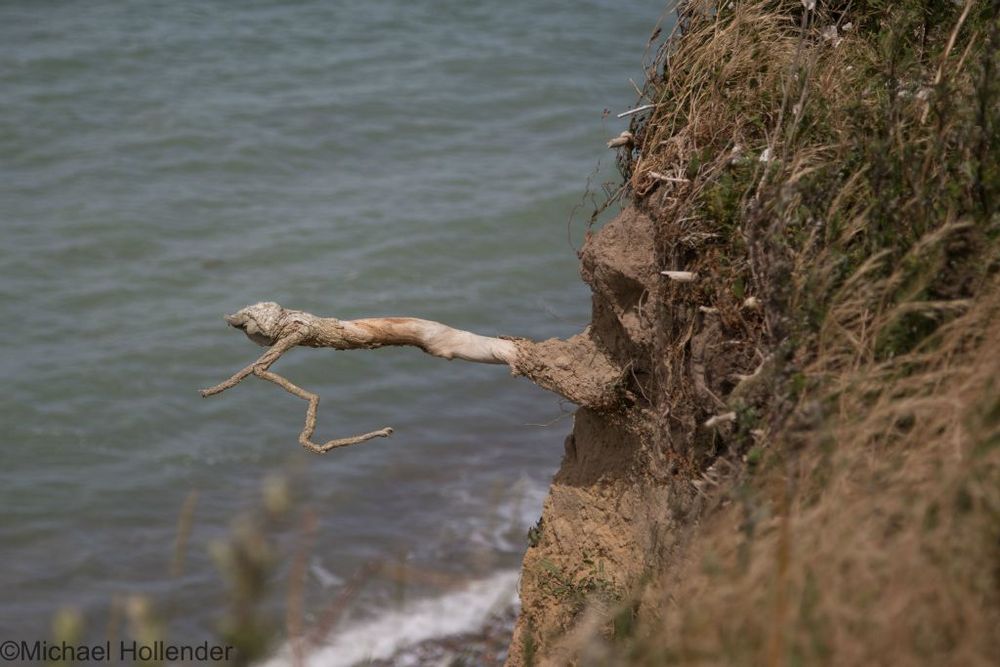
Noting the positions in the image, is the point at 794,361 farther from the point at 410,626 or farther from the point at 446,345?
the point at 410,626

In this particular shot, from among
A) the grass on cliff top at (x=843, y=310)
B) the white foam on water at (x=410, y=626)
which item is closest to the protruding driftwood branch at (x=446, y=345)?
the grass on cliff top at (x=843, y=310)

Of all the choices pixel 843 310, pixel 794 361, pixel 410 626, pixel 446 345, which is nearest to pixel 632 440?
pixel 446 345

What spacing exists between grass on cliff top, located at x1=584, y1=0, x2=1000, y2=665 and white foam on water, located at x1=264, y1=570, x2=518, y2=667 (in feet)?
12.4

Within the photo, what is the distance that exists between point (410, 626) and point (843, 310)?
497 cm

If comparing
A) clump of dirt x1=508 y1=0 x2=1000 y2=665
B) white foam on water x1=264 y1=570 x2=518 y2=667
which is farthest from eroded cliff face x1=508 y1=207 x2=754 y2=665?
white foam on water x1=264 y1=570 x2=518 y2=667

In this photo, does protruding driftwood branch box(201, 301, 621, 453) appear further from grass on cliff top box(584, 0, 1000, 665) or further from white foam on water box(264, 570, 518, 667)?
white foam on water box(264, 570, 518, 667)

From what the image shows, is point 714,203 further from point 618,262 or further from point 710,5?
point 710,5

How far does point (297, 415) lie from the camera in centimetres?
1023

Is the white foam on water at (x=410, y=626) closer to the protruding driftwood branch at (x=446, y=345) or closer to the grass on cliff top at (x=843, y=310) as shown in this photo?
the protruding driftwood branch at (x=446, y=345)

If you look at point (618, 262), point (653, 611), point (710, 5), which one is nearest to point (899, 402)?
point (653, 611)

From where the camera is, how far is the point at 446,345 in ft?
15.5

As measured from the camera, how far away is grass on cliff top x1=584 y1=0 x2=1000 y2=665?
2.12 metres

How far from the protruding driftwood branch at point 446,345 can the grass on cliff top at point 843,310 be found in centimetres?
70

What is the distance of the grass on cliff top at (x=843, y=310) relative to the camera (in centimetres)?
212
